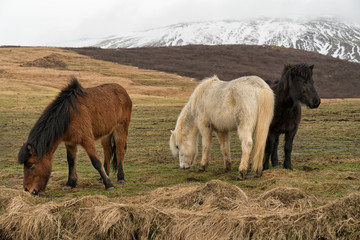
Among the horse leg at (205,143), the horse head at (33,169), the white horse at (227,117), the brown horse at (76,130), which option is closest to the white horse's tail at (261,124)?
the white horse at (227,117)

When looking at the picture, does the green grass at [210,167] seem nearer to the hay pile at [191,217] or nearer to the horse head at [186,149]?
the horse head at [186,149]

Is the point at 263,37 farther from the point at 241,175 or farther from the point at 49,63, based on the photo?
the point at 241,175

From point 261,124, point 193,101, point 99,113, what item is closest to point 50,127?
point 99,113

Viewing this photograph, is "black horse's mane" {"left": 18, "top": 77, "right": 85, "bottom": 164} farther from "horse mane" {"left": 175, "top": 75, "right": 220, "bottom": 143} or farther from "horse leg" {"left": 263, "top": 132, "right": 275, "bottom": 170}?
"horse leg" {"left": 263, "top": 132, "right": 275, "bottom": 170}

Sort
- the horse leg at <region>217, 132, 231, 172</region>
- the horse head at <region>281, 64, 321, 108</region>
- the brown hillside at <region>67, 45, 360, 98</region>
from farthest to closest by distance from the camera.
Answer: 1. the brown hillside at <region>67, 45, 360, 98</region>
2. the horse leg at <region>217, 132, 231, 172</region>
3. the horse head at <region>281, 64, 321, 108</region>

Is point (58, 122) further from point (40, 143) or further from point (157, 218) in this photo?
point (157, 218)

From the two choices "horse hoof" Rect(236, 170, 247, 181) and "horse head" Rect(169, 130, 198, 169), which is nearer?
"horse hoof" Rect(236, 170, 247, 181)

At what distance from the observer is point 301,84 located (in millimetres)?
9039

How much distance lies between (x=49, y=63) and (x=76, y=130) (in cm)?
6366

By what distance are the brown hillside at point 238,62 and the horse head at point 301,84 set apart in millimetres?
46951

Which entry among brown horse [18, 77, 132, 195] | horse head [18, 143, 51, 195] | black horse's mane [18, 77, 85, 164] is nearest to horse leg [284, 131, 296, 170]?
brown horse [18, 77, 132, 195]

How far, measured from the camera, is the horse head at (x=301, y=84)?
29.1ft

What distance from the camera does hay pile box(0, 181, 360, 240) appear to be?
5.05 m

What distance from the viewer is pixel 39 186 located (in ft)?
22.3
